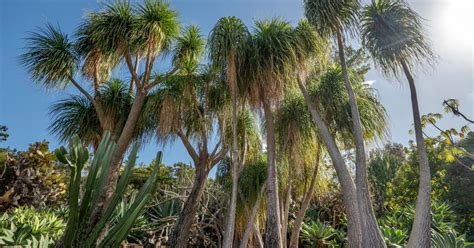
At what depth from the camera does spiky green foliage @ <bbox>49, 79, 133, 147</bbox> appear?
740 centimetres

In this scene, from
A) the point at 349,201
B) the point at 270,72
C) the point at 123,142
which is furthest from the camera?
the point at 123,142

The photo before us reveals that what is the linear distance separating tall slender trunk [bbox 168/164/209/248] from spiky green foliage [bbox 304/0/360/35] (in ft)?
12.2

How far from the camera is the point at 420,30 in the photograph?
557cm

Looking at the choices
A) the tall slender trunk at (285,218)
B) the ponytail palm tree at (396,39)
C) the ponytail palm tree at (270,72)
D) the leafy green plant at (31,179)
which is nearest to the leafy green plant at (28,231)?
the leafy green plant at (31,179)

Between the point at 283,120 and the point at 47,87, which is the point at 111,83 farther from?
the point at 283,120

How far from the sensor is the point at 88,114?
25.1ft

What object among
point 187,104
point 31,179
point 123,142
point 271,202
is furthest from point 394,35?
point 31,179

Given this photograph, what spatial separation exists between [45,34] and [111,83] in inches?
64.4

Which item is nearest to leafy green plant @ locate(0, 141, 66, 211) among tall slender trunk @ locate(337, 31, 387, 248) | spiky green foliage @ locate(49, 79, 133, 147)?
spiky green foliage @ locate(49, 79, 133, 147)

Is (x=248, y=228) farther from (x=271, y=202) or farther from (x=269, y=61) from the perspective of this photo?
(x=269, y=61)

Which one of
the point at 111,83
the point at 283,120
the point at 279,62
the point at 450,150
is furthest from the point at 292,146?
the point at 111,83

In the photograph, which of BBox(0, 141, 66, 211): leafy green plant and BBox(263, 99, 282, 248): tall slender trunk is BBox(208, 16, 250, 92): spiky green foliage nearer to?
BBox(263, 99, 282, 248): tall slender trunk

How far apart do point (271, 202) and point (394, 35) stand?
11.8ft

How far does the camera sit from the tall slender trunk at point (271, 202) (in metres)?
5.53
